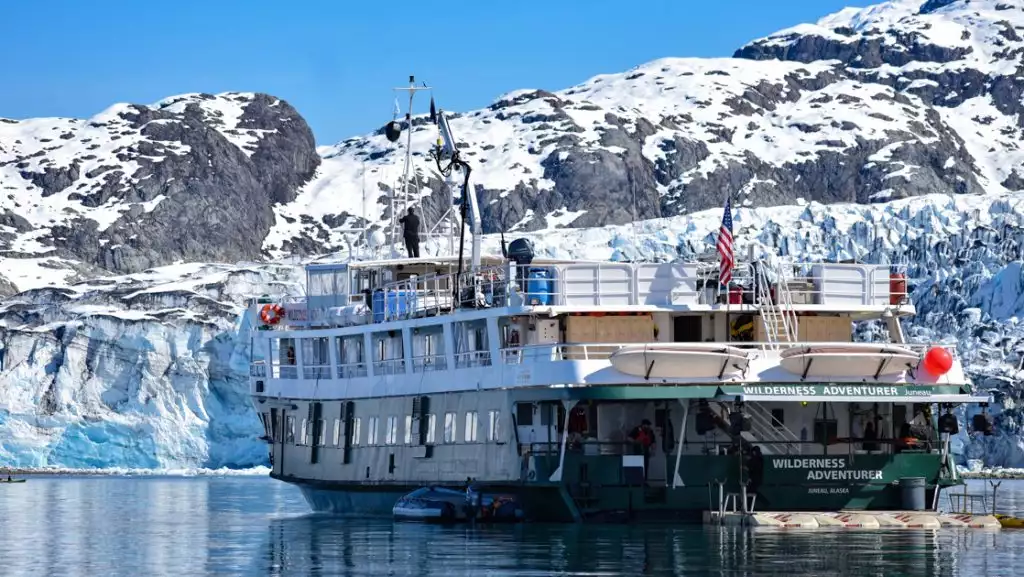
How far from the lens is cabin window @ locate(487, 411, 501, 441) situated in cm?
4191

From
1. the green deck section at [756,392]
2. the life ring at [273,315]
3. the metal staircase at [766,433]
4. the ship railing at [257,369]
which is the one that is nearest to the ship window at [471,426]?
the green deck section at [756,392]

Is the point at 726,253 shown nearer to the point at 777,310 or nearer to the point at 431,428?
→ the point at 777,310

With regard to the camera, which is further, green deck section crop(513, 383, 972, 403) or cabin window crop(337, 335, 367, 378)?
cabin window crop(337, 335, 367, 378)

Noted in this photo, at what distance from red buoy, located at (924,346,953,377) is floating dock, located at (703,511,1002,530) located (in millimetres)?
3224

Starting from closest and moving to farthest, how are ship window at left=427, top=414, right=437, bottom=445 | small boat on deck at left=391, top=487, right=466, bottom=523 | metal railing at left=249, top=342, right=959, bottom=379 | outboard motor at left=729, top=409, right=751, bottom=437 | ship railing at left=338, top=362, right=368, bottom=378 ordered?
1. outboard motor at left=729, top=409, right=751, bottom=437
2. metal railing at left=249, top=342, right=959, bottom=379
3. small boat on deck at left=391, top=487, right=466, bottom=523
4. ship window at left=427, top=414, right=437, bottom=445
5. ship railing at left=338, top=362, right=368, bottom=378

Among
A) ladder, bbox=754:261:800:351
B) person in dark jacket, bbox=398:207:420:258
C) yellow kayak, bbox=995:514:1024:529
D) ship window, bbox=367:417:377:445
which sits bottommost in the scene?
yellow kayak, bbox=995:514:1024:529

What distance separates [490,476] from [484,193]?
6222 inches

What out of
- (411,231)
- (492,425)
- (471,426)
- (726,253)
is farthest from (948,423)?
(411,231)

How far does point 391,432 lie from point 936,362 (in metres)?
15.5

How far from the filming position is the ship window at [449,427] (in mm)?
44062

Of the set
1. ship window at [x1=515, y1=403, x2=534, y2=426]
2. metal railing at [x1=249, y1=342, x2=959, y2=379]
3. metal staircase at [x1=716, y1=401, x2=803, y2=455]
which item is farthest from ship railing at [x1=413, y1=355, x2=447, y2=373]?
metal staircase at [x1=716, y1=401, x2=803, y2=455]

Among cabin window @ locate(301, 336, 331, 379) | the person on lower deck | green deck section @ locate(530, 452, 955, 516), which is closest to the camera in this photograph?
green deck section @ locate(530, 452, 955, 516)

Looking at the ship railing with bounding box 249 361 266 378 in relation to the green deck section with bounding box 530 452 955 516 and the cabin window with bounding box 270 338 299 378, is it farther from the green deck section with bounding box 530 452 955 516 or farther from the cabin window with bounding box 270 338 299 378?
the green deck section with bounding box 530 452 955 516

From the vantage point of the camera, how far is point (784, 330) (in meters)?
41.5
